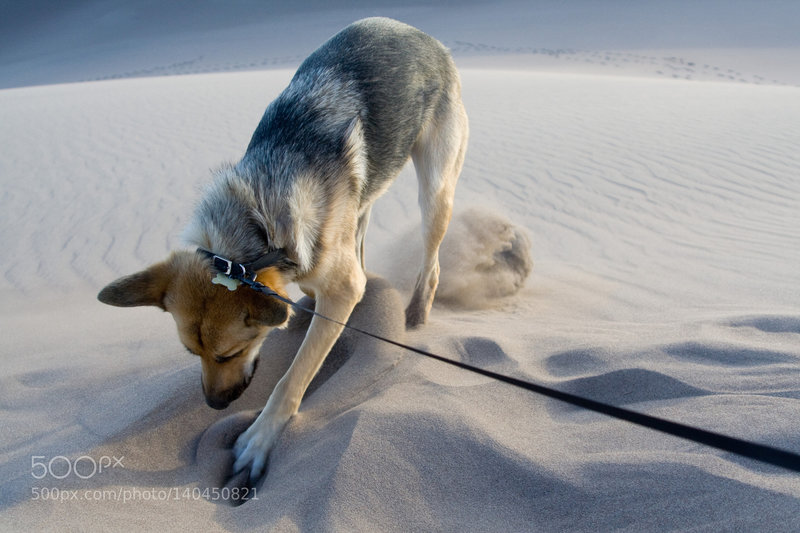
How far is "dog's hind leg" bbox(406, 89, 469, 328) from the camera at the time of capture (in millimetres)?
4074

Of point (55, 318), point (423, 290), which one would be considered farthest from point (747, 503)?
point (55, 318)

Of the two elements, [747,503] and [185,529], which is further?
[185,529]

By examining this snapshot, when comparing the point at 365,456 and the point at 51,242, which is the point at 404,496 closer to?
the point at 365,456

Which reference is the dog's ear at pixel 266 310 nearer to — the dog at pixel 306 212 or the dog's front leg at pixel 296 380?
the dog at pixel 306 212

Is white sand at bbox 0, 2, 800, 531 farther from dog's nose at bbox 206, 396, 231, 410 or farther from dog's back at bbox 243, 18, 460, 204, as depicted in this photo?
dog's back at bbox 243, 18, 460, 204

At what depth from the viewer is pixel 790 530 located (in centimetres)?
161

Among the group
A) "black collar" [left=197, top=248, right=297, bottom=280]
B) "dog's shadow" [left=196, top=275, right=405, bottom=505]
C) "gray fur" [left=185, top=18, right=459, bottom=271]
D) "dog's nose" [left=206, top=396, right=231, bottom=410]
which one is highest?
"gray fur" [left=185, top=18, right=459, bottom=271]

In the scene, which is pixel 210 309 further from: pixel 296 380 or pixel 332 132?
pixel 332 132

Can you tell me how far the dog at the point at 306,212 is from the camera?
2477mm

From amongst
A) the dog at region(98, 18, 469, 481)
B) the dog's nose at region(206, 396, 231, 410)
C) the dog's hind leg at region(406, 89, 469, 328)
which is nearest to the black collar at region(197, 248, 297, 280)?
the dog at region(98, 18, 469, 481)

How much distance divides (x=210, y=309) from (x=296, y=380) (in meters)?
0.68

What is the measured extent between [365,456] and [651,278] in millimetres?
3531

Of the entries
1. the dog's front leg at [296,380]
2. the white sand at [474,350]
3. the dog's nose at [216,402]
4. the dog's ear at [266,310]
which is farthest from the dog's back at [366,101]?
the dog's nose at [216,402]

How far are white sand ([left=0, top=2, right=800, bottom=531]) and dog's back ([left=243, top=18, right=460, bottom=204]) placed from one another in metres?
1.03
